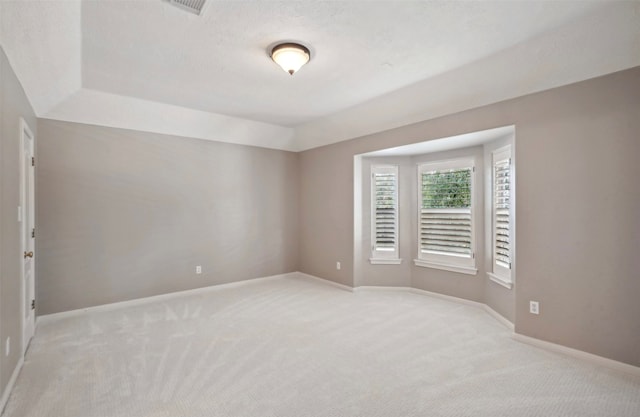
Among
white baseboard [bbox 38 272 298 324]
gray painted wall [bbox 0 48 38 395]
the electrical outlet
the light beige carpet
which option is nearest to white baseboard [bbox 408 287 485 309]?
the light beige carpet

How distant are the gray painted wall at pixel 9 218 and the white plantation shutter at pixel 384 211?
4.22 meters

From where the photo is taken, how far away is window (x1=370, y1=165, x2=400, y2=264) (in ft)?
16.7

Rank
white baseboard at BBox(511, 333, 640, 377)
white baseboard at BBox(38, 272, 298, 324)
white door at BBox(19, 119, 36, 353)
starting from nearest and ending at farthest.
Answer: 1. white baseboard at BBox(511, 333, 640, 377)
2. white door at BBox(19, 119, 36, 353)
3. white baseboard at BBox(38, 272, 298, 324)

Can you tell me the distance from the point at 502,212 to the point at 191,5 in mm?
3816

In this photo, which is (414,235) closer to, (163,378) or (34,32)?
(163,378)

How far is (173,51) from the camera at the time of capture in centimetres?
295

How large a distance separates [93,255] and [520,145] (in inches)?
203

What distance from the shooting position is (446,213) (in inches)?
185

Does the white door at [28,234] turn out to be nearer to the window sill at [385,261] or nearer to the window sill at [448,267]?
the window sill at [385,261]

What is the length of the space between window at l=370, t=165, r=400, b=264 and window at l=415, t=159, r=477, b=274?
384 millimetres

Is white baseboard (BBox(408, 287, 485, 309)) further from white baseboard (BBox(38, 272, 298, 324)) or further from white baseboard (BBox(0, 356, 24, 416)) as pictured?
white baseboard (BBox(0, 356, 24, 416))

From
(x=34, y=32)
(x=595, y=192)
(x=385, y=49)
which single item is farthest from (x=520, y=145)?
(x=34, y=32)

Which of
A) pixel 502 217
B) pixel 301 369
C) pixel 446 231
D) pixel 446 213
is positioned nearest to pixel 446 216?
pixel 446 213

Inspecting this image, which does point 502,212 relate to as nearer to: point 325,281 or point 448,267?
point 448,267
